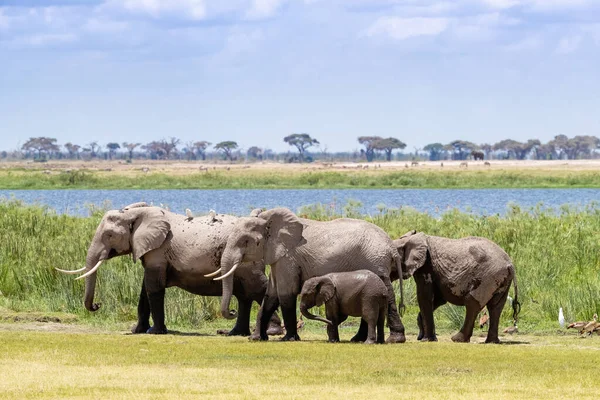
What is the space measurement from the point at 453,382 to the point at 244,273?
18.1ft

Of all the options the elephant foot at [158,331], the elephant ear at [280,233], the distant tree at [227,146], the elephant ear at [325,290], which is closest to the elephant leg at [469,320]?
the elephant ear at [325,290]

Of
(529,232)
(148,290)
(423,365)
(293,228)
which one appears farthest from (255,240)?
(529,232)

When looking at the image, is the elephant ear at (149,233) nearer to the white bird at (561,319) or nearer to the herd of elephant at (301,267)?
the herd of elephant at (301,267)

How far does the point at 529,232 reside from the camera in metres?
24.0

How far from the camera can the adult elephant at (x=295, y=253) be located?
50.7ft

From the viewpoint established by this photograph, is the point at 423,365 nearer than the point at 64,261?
Yes

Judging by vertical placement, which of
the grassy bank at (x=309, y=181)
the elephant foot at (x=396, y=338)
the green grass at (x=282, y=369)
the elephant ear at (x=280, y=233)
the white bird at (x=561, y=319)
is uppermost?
the elephant ear at (x=280, y=233)

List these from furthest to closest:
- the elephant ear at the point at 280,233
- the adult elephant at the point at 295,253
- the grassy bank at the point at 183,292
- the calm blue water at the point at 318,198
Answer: the calm blue water at the point at 318,198
the grassy bank at the point at 183,292
the elephant ear at the point at 280,233
the adult elephant at the point at 295,253

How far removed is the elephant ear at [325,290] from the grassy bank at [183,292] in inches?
141

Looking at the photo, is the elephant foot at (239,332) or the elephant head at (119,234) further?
the elephant head at (119,234)

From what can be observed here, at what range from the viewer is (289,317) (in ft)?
50.9

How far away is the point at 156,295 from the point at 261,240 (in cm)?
207

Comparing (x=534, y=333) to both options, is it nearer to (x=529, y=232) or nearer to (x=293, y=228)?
(x=293, y=228)

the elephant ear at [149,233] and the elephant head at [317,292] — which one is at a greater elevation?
the elephant ear at [149,233]
